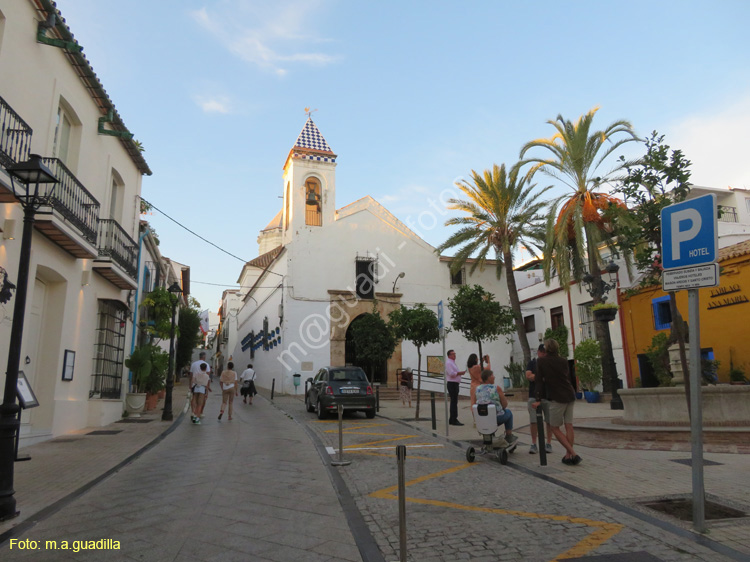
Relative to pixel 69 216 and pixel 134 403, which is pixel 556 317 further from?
pixel 69 216

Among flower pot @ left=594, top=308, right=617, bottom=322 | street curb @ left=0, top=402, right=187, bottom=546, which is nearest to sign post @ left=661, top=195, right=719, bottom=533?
street curb @ left=0, top=402, right=187, bottom=546

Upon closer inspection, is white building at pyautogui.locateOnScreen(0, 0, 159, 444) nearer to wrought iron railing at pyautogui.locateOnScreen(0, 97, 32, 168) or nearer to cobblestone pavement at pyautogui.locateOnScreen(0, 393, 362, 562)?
wrought iron railing at pyautogui.locateOnScreen(0, 97, 32, 168)

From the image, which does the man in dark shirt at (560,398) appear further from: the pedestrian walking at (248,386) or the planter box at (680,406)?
the pedestrian walking at (248,386)

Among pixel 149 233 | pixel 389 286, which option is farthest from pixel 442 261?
pixel 149 233

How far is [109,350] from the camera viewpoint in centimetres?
1448

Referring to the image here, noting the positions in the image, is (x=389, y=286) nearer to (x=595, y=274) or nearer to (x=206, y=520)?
(x=595, y=274)

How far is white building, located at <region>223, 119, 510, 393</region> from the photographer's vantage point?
26516 millimetres

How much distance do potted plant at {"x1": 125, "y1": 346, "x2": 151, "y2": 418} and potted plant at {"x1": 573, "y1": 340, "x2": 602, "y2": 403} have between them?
53.1 ft

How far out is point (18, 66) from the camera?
29.9 feet

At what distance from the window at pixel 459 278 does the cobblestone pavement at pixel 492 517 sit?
70.5 ft

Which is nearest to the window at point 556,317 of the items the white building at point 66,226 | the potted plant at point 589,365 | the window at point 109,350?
the potted plant at point 589,365

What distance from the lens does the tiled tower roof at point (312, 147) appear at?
29766mm

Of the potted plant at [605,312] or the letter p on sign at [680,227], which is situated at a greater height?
the potted plant at [605,312]

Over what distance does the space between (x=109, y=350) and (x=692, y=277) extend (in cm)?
1418
